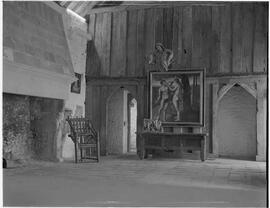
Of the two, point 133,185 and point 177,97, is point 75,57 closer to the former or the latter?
point 177,97

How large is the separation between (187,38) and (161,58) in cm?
91

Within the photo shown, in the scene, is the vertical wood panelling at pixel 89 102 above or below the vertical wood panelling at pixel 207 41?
below

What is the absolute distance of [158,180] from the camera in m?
6.09

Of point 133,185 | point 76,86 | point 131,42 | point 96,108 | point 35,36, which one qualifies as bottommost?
point 133,185

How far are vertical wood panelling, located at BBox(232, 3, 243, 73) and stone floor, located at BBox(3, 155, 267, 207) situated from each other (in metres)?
2.91

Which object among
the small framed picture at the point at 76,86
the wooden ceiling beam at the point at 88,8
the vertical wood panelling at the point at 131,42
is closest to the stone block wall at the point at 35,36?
the small framed picture at the point at 76,86

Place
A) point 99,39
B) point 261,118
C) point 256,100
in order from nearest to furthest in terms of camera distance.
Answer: point 261,118, point 256,100, point 99,39

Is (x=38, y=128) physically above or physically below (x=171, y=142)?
above

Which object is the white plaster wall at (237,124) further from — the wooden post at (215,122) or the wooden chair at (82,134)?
the wooden chair at (82,134)

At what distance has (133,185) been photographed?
216 inches

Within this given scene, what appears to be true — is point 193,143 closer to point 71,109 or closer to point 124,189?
point 71,109

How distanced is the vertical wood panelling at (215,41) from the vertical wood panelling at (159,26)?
56.3 inches

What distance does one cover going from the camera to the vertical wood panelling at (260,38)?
973 cm

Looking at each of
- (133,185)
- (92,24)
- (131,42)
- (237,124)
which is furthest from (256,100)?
(133,185)
